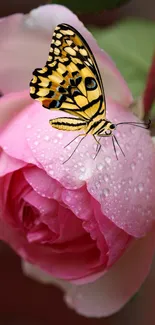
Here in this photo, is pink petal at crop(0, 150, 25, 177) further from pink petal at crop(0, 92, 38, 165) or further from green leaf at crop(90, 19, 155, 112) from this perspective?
green leaf at crop(90, 19, 155, 112)

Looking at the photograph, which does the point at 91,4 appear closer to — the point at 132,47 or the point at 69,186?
the point at 132,47

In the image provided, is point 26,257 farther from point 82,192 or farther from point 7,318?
point 7,318

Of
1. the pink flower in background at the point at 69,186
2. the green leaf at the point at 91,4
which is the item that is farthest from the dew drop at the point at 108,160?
the green leaf at the point at 91,4

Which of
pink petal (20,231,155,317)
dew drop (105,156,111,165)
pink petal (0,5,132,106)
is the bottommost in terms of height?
pink petal (20,231,155,317)

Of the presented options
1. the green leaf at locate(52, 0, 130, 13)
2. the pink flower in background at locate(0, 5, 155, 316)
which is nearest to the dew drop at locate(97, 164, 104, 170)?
the pink flower in background at locate(0, 5, 155, 316)

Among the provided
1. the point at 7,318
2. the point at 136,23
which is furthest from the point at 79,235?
the point at 7,318
